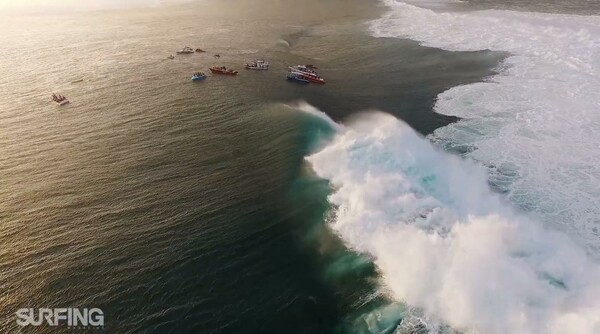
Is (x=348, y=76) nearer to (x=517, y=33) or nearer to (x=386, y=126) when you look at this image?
(x=386, y=126)

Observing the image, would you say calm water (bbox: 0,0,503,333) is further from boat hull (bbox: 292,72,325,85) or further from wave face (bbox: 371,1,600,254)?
wave face (bbox: 371,1,600,254)

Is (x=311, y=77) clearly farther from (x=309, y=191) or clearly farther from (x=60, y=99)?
(x=60, y=99)

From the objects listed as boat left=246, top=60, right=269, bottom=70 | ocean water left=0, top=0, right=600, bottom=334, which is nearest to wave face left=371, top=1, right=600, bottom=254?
ocean water left=0, top=0, right=600, bottom=334

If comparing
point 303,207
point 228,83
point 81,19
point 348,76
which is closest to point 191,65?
point 228,83

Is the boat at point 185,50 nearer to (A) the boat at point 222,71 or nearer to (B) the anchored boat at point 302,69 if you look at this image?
(A) the boat at point 222,71

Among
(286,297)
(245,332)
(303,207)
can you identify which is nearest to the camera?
(245,332)

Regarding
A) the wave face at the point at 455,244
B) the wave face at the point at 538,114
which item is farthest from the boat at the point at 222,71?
the wave face at the point at 538,114
